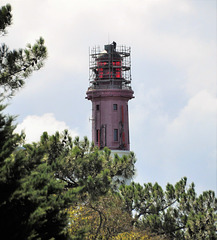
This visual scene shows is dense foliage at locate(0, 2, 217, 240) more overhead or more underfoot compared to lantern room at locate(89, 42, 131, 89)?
more underfoot

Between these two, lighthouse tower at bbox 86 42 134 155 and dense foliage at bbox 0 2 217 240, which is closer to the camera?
dense foliage at bbox 0 2 217 240

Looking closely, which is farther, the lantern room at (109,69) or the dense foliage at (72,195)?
the lantern room at (109,69)

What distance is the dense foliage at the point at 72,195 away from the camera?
1886cm

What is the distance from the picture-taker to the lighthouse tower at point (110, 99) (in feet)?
226

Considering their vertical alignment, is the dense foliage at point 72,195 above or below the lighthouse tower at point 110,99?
below

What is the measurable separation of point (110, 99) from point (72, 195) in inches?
1901

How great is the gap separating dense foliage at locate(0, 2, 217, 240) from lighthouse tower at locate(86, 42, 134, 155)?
2600cm

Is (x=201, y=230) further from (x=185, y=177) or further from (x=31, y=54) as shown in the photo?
(x=31, y=54)

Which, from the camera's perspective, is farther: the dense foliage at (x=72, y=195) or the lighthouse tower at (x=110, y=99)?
the lighthouse tower at (x=110, y=99)

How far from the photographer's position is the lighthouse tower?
68938 millimetres

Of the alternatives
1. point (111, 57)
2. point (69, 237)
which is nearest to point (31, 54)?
point (69, 237)

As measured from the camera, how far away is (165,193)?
42.2m

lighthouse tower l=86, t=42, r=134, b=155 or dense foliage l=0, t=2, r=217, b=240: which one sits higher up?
lighthouse tower l=86, t=42, r=134, b=155

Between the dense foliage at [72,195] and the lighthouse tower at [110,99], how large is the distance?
26.0 m
